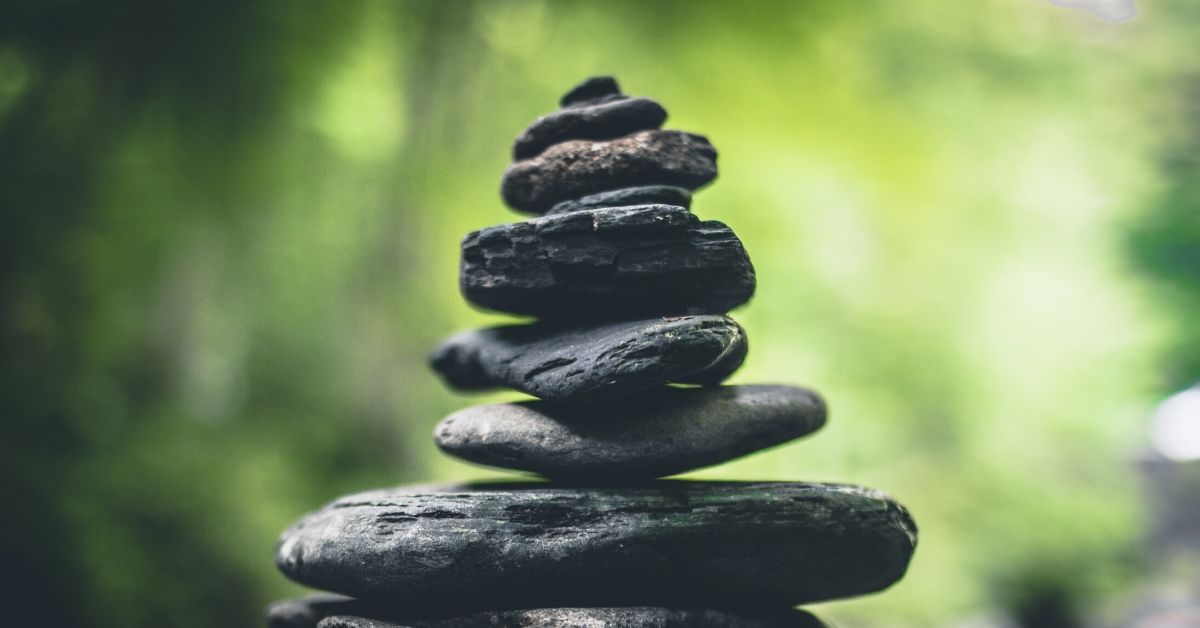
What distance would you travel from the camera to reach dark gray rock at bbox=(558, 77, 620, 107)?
10.9 feet

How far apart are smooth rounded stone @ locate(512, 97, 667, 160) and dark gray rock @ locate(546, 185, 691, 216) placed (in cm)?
29

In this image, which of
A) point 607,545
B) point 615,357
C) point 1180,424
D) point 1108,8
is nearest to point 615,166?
point 615,357

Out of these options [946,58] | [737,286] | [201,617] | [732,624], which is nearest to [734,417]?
[737,286]

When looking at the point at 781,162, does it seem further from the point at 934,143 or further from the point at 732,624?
the point at 732,624

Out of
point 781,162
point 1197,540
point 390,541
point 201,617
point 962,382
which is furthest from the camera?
point 1197,540

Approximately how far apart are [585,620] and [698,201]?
5.63 metres

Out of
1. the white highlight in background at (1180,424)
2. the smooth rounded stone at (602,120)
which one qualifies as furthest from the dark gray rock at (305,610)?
the white highlight in background at (1180,424)

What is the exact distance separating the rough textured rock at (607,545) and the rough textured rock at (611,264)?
70 cm

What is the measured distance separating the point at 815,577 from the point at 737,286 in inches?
44.2

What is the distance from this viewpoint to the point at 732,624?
9.23ft

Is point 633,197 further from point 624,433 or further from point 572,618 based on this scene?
point 572,618

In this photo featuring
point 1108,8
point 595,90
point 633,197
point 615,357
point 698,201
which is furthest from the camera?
point 1108,8

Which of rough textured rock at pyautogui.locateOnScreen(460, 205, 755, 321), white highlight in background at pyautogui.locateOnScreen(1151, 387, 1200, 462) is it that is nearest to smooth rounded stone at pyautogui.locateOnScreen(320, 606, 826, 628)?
rough textured rock at pyautogui.locateOnScreen(460, 205, 755, 321)

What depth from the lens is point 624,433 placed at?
112 inches
